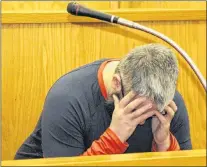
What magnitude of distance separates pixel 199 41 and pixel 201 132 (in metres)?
0.33

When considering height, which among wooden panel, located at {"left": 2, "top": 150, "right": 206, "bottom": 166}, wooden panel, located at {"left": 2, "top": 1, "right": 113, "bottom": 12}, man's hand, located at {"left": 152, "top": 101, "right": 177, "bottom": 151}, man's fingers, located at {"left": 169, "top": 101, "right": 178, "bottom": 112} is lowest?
man's hand, located at {"left": 152, "top": 101, "right": 177, "bottom": 151}

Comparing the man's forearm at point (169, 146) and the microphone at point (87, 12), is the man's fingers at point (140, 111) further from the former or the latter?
the microphone at point (87, 12)

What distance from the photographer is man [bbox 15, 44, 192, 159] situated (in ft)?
3.49

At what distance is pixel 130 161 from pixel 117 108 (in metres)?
0.37

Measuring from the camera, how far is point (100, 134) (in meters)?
1.22

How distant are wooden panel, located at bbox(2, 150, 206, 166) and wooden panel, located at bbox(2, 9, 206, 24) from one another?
0.87 meters

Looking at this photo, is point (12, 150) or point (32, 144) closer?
point (32, 144)

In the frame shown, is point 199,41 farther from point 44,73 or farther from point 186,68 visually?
point 44,73

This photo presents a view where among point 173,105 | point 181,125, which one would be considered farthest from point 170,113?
point 181,125

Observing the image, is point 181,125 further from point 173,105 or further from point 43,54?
point 43,54

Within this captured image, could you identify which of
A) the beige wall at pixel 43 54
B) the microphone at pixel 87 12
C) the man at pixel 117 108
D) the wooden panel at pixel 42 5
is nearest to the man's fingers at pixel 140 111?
the man at pixel 117 108

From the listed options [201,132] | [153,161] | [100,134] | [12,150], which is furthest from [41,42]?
[153,161]

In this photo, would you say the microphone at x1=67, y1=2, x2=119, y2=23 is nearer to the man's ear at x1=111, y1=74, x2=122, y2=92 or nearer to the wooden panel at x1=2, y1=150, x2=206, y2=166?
the man's ear at x1=111, y1=74, x2=122, y2=92

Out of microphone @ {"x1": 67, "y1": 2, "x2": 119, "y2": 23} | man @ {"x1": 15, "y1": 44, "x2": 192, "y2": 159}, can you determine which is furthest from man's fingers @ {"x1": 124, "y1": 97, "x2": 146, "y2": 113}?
microphone @ {"x1": 67, "y1": 2, "x2": 119, "y2": 23}
